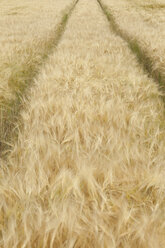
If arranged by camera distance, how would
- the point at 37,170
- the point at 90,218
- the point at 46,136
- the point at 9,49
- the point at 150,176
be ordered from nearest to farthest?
the point at 90,218
the point at 150,176
the point at 37,170
the point at 46,136
the point at 9,49

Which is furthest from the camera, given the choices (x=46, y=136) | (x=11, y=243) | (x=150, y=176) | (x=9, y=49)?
(x=9, y=49)

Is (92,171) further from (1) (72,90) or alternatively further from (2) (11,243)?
(1) (72,90)

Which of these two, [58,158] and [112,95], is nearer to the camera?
[58,158]

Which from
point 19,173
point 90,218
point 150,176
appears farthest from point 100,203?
point 19,173

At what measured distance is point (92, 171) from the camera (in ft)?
3.58

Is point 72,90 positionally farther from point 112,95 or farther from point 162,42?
point 162,42

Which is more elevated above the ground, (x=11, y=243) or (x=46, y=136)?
(x=11, y=243)

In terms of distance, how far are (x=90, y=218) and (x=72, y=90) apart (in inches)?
61.3

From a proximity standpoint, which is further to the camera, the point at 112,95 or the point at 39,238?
the point at 112,95

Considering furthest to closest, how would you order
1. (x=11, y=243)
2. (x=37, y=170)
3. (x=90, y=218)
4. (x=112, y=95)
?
(x=112, y=95) → (x=37, y=170) → (x=90, y=218) → (x=11, y=243)

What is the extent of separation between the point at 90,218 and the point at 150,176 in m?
0.31

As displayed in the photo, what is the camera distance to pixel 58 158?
4.11 feet

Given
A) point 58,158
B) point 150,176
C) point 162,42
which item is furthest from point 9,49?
point 150,176

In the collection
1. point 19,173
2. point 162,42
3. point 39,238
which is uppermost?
point 39,238
